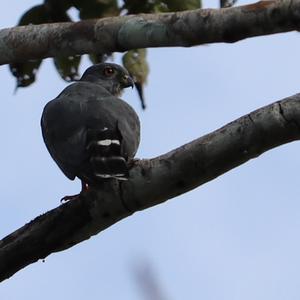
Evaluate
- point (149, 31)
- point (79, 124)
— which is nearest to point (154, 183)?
point (149, 31)

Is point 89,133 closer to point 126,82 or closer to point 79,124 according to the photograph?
point 79,124

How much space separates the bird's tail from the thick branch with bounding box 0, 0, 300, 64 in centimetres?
66

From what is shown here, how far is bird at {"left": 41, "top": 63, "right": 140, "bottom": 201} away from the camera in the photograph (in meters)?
5.64

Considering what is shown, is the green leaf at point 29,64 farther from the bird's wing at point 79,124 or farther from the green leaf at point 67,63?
the bird's wing at point 79,124

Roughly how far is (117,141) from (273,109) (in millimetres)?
1863

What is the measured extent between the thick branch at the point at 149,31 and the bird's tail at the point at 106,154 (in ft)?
2.16

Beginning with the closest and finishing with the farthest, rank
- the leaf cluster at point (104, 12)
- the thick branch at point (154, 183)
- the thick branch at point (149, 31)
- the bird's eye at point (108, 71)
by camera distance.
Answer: the thick branch at point (154, 183) → the thick branch at point (149, 31) → the leaf cluster at point (104, 12) → the bird's eye at point (108, 71)

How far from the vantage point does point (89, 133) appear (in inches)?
242

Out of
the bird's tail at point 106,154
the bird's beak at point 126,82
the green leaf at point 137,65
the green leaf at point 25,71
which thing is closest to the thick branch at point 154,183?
the bird's tail at point 106,154

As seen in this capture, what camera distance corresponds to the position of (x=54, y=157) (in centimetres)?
650

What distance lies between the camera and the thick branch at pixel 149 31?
4547 mm

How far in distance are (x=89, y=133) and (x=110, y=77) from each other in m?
2.33

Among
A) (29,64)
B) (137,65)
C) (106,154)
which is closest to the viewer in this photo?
(137,65)

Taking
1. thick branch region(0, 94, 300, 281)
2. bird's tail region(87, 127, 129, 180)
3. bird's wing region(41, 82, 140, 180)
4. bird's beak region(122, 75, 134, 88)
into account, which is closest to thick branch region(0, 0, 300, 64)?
thick branch region(0, 94, 300, 281)
